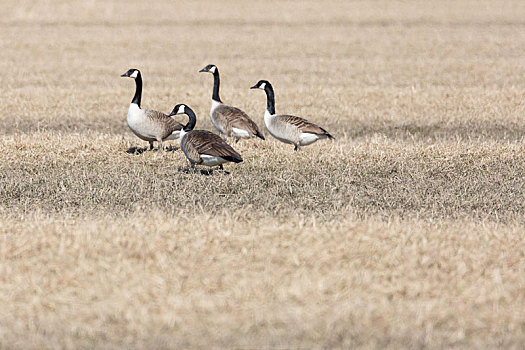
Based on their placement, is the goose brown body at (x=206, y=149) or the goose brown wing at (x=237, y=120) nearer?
the goose brown body at (x=206, y=149)

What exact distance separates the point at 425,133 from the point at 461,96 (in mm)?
4259

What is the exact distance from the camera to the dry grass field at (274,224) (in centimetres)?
615

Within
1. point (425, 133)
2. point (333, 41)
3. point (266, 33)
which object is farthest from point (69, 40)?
point (425, 133)

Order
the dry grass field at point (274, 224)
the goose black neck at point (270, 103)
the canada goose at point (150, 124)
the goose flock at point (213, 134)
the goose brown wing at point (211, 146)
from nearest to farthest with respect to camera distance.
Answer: the dry grass field at point (274, 224) < the goose brown wing at point (211, 146) < the goose flock at point (213, 134) < the canada goose at point (150, 124) < the goose black neck at point (270, 103)

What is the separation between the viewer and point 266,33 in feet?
142

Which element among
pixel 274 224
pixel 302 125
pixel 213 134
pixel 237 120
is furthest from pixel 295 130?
pixel 274 224

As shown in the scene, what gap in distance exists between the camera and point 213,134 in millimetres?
12016

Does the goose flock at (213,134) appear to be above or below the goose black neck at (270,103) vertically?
below

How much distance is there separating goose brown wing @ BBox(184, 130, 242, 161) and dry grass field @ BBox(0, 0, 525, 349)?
497 mm

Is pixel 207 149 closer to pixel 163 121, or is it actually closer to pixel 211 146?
pixel 211 146

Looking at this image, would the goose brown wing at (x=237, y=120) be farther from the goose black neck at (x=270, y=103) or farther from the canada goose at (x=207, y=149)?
the canada goose at (x=207, y=149)

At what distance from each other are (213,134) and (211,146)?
22.1 inches

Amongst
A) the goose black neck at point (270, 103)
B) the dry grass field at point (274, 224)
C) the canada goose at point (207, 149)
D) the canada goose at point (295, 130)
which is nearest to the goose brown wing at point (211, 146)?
the canada goose at point (207, 149)

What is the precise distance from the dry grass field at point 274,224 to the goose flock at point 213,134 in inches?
14.2
